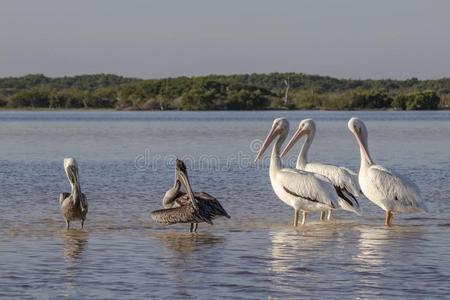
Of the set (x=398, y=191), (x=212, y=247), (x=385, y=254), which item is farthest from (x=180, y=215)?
(x=398, y=191)

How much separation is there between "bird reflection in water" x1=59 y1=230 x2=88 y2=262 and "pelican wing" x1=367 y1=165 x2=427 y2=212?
108 inches

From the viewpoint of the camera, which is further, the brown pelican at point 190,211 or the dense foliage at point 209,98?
the dense foliage at point 209,98

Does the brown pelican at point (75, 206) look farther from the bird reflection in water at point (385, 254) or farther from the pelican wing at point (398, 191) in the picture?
the pelican wing at point (398, 191)

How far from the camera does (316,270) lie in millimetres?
7027

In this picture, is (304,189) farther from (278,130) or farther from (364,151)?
(278,130)

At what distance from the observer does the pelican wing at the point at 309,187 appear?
30.1 ft

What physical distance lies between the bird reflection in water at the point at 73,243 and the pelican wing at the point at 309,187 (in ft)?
6.25

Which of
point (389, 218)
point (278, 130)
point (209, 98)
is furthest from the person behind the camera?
point (209, 98)

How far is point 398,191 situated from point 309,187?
0.88 metres

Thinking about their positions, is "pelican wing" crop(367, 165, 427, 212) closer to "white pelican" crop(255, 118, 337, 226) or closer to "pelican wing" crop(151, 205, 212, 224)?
"white pelican" crop(255, 118, 337, 226)

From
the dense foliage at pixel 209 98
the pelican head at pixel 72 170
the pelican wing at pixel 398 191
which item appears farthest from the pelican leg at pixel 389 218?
the dense foliage at pixel 209 98

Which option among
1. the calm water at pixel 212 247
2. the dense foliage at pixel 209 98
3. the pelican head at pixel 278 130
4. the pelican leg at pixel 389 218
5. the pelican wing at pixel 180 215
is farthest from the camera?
the dense foliage at pixel 209 98

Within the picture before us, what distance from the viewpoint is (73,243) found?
8.38 m

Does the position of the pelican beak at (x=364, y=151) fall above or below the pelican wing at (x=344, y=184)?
above
